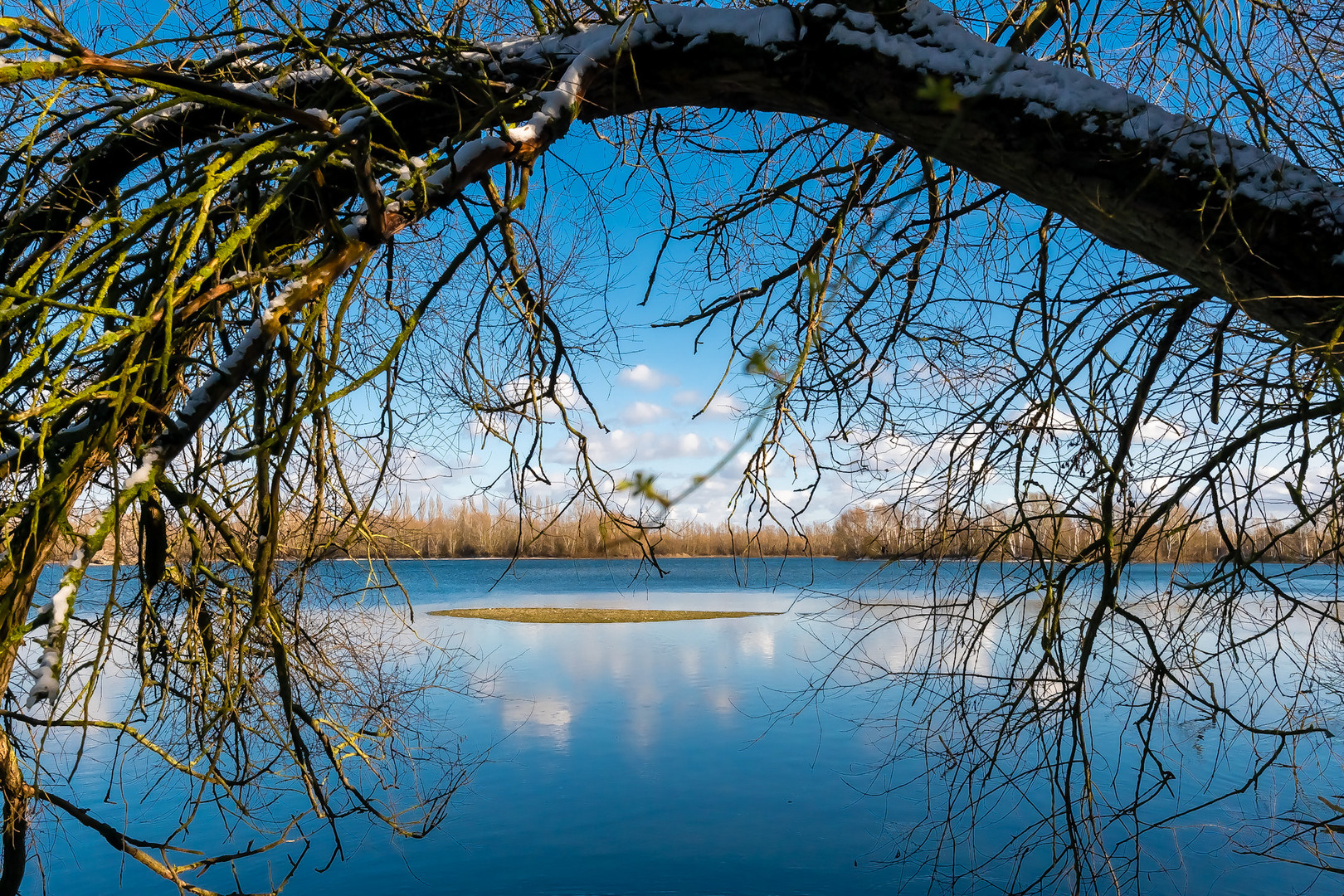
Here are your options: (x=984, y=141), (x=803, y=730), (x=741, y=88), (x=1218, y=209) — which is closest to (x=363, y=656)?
(x=741, y=88)

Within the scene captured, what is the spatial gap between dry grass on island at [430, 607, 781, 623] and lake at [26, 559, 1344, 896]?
5350 millimetres

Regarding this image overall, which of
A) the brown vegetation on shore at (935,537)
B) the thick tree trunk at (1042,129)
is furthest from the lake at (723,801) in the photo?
the thick tree trunk at (1042,129)

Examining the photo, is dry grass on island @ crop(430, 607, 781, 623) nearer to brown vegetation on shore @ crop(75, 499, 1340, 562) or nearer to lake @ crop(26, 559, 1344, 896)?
lake @ crop(26, 559, 1344, 896)

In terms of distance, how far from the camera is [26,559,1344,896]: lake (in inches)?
214

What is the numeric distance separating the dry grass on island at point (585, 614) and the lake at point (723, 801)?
5350mm

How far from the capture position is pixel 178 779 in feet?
22.9

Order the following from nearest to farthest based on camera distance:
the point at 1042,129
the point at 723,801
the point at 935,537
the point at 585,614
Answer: the point at 1042,129 < the point at 935,537 < the point at 723,801 < the point at 585,614

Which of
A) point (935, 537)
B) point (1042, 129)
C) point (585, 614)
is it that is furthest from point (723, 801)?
point (585, 614)

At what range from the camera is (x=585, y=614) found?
58.6 ft

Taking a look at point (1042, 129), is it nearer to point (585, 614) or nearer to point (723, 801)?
point (723, 801)

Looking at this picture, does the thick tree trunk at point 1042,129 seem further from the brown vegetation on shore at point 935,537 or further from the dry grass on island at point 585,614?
the dry grass on island at point 585,614

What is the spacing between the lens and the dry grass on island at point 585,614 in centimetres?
1666

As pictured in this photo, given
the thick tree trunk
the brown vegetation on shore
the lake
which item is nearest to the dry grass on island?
the lake

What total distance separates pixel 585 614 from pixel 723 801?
440 inches
